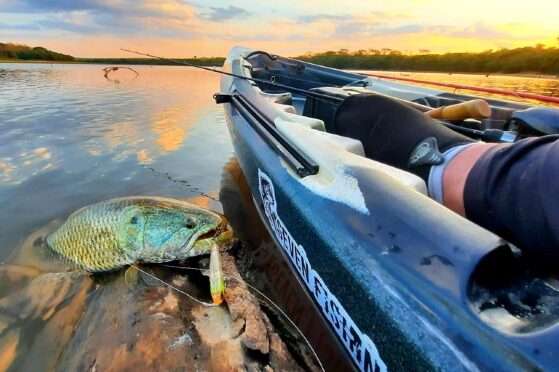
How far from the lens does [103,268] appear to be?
7.29 ft

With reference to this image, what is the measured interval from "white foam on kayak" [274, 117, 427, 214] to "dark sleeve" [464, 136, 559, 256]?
0.19m

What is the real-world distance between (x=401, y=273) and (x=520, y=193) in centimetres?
42

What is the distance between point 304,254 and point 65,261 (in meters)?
1.83

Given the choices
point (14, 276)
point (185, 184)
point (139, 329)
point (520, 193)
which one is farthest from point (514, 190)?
point (185, 184)

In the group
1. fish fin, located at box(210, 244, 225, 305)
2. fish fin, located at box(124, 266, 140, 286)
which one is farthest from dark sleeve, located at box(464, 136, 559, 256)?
fish fin, located at box(124, 266, 140, 286)

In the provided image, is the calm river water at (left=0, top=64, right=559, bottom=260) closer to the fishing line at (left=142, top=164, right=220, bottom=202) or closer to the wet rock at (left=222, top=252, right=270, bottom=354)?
the fishing line at (left=142, top=164, right=220, bottom=202)

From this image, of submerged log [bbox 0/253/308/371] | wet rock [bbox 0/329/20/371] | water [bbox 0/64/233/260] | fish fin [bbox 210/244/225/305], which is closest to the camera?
submerged log [bbox 0/253/308/371]

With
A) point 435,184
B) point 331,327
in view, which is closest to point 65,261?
point 331,327

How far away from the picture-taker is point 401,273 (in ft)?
3.23

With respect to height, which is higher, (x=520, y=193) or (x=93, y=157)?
(x=520, y=193)

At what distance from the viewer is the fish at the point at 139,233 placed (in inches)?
84.0

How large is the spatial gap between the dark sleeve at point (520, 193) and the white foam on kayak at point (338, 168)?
19cm

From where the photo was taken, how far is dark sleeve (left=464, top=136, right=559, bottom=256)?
0.96 meters

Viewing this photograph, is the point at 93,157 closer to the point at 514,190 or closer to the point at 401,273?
the point at 401,273
